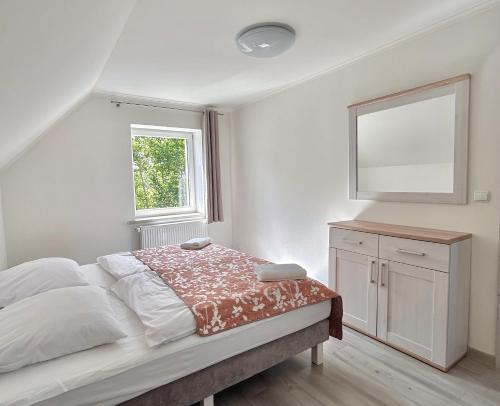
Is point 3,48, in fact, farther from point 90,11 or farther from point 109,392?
point 109,392

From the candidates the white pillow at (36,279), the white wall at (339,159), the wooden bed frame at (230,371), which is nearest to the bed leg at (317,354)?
the wooden bed frame at (230,371)

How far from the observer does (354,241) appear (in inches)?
98.5

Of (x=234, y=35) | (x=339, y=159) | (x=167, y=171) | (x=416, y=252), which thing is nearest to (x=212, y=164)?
(x=167, y=171)

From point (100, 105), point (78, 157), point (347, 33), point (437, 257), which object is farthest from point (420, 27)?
point (78, 157)

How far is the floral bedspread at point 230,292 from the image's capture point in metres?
1.68

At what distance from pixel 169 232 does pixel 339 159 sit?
2.32 m

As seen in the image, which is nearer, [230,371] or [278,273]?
[230,371]

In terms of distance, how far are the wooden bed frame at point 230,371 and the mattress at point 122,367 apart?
0.14 ft

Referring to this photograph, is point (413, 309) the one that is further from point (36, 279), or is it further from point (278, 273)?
point (36, 279)

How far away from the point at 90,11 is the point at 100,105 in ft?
8.17

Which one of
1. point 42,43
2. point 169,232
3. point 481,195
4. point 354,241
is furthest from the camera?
point 169,232

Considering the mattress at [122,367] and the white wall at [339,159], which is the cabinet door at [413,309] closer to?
the white wall at [339,159]

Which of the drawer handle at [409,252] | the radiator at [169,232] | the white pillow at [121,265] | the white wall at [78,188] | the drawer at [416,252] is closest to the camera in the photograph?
the drawer at [416,252]

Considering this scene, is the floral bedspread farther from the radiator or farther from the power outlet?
the power outlet
